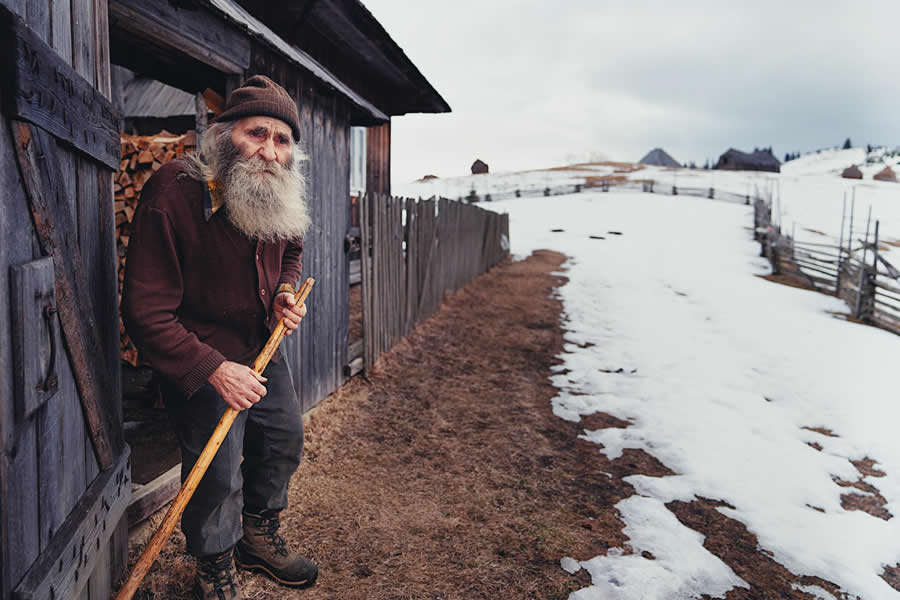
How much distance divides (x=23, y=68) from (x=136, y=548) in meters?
2.29

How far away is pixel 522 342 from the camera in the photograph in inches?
292

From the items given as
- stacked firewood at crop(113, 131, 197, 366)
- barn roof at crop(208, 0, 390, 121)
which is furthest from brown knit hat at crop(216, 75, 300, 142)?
stacked firewood at crop(113, 131, 197, 366)

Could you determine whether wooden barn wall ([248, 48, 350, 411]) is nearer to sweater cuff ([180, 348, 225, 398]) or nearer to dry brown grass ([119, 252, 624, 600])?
dry brown grass ([119, 252, 624, 600])

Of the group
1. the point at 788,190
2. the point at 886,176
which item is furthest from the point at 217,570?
the point at 886,176

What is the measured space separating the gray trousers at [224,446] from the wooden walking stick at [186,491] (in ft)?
0.32

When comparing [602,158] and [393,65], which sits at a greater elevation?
[602,158]

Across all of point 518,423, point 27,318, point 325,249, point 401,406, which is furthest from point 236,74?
point 518,423

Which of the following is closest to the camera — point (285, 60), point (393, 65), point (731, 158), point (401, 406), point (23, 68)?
point (23, 68)

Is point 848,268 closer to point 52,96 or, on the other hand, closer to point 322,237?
point 322,237

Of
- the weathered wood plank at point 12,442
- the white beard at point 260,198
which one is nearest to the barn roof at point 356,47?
the white beard at point 260,198

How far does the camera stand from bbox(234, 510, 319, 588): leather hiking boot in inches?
99.0

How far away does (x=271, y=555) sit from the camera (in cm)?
252

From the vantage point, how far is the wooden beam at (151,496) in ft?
8.85

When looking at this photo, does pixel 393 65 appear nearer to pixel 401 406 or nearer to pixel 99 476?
pixel 401 406
